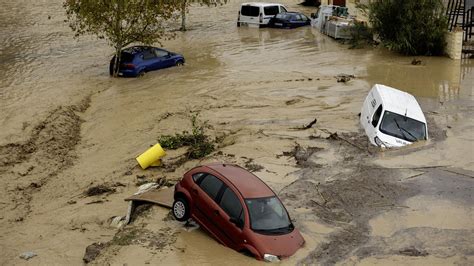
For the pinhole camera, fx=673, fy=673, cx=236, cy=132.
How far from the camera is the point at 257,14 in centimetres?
3912

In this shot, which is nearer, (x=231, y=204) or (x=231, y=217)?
(x=231, y=217)

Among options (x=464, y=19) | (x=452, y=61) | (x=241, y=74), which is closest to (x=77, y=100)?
(x=241, y=74)

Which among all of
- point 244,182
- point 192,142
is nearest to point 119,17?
point 192,142

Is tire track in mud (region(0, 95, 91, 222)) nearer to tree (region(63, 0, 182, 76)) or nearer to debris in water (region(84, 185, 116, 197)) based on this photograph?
debris in water (region(84, 185, 116, 197))

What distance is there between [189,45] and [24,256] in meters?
22.7

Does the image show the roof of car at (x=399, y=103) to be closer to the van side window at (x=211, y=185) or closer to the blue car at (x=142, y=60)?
the van side window at (x=211, y=185)

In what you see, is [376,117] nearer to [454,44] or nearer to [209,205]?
[209,205]

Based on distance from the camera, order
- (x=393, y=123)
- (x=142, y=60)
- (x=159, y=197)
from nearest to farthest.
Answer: (x=159, y=197) < (x=393, y=123) < (x=142, y=60)

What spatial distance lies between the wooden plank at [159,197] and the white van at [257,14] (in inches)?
999

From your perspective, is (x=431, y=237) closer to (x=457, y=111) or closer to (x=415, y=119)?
(x=415, y=119)

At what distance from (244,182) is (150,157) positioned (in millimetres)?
5413

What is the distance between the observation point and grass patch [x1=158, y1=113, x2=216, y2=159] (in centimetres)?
1798

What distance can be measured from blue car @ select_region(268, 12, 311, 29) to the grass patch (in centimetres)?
1995

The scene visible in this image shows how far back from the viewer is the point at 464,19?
32625 millimetres
